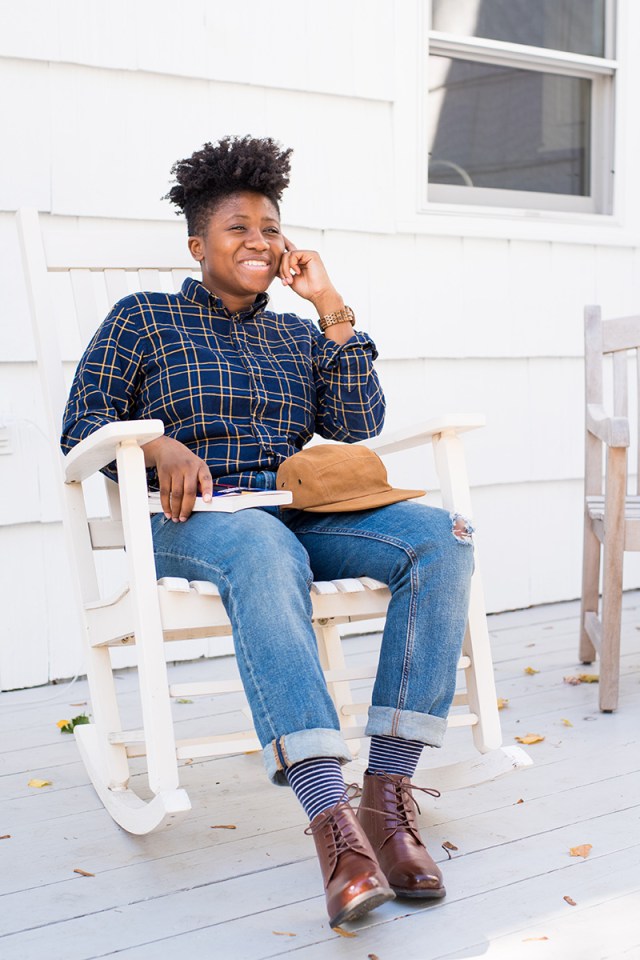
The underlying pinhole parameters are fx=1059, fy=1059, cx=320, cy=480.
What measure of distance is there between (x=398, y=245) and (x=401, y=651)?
172 cm

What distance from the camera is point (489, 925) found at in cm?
143

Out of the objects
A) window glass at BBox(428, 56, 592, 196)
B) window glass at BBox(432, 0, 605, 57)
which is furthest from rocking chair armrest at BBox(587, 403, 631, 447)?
window glass at BBox(432, 0, 605, 57)

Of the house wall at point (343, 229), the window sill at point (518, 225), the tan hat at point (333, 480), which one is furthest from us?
the window sill at point (518, 225)

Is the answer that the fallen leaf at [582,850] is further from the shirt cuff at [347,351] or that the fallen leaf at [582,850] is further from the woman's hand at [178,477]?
the shirt cuff at [347,351]

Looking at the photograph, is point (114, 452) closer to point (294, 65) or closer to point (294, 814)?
point (294, 814)

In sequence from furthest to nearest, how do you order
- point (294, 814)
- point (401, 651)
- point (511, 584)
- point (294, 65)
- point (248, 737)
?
point (511, 584), point (294, 65), point (294, 814), point (248, 737), point (401, 651)

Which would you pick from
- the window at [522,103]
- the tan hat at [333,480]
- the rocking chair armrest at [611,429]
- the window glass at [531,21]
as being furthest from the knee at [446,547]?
the window glass at [531,21]

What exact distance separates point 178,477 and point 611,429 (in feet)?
3.45

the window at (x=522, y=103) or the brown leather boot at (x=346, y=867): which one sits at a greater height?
the window at (x=522, y=103)

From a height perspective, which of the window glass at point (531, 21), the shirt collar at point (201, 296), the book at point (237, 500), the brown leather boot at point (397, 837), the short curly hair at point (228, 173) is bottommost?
the brown leather boot at point (397, 837)

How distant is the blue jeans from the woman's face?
0.47 metres

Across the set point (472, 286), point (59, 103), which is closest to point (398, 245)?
point (472, 286)

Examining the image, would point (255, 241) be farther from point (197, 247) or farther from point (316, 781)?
point (316, 781)

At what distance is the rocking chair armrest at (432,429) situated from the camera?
1.74 meters
